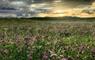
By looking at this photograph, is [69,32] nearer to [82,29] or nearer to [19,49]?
[82,29]

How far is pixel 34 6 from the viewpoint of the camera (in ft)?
32.5

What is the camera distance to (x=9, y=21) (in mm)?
10039

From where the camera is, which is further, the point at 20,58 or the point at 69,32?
the point at 69,32

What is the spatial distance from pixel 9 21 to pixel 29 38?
4.14 meters

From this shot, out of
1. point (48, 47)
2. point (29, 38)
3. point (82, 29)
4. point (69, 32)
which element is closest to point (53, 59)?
point (48, 47)

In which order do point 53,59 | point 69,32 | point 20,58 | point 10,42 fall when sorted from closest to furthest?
point 53,59 < point 20,58 < point 10,42 < point 69,32

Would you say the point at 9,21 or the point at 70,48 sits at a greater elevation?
the point at 70,48

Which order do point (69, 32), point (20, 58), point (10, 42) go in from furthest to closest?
point (69, 32), point (10, 42), point (20, 58)

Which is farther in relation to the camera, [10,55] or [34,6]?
[34,6]

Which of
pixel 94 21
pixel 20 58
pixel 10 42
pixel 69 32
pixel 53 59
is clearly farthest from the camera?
pixel 94 21

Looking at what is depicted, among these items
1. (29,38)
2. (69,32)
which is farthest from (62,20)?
(29,38)

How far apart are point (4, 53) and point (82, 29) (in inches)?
127

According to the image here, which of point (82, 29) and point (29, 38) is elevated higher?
point (29, 38)

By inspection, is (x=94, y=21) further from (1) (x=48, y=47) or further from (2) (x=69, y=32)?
(1) (x=48, y=47)
